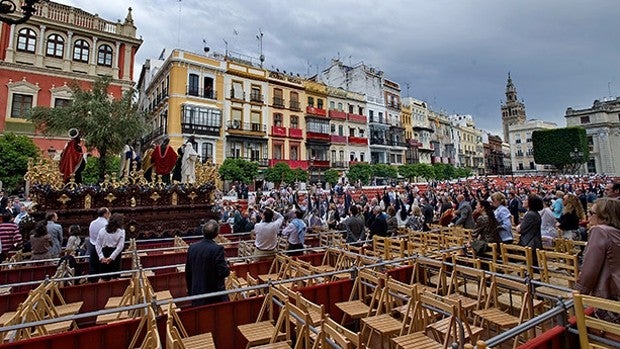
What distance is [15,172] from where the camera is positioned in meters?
21.1

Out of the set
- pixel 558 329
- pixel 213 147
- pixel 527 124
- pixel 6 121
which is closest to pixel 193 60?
pixel 213 147

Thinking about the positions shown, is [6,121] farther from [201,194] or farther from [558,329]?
[558,329]

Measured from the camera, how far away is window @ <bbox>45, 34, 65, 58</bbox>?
27516 mm

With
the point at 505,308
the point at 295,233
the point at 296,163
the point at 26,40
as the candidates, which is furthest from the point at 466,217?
the point at 26,40

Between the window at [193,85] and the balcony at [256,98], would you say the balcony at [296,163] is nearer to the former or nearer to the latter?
the balcony at [256,98]

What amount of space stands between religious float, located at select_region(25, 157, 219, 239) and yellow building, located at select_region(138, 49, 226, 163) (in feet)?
61.2

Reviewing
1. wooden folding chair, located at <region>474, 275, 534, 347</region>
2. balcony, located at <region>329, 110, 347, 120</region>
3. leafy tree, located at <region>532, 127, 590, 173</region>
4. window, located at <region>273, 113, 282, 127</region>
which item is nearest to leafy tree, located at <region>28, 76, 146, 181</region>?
wooden folding chair, located at <region>474, 275, 534, 347</region>

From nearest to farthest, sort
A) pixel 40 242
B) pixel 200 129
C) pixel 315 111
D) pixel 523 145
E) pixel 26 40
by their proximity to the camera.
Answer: pixel 40 242
pixel 26 40
pixel 200 129
pixel 315 111
pixel 523 145

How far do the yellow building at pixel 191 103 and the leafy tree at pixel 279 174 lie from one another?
5.20 metres

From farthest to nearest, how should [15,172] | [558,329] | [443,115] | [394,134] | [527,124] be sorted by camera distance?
[527,124] → [443,115] → [394,134] → [15,172] → [558,329]

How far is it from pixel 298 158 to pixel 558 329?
37.0 m

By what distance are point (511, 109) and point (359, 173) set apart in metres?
86.8

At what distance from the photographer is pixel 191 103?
31359mm

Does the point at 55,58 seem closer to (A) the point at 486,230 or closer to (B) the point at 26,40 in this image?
(B) the point at 26,40
